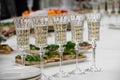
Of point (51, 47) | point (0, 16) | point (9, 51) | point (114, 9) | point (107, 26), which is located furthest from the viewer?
point (0, 16)

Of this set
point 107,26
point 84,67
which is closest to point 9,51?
point 84,67

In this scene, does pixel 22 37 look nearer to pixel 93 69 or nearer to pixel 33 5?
pixel 93 69

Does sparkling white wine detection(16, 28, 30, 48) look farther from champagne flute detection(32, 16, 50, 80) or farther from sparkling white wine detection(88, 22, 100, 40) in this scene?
sparkling white wine detection(88, 22, 100, 40)

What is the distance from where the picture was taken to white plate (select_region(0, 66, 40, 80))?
135cm

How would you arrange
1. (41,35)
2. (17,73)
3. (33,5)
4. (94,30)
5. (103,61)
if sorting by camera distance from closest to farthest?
(17,73) → (41,35) → (94,30) → (103,61) → (33,5)

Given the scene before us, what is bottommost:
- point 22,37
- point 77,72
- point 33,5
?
point 77,72

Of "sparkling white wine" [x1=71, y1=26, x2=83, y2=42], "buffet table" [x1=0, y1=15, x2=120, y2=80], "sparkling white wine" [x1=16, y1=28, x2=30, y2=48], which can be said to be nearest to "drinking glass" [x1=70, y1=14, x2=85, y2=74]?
"sparkling white wine" [x1=71, y1=26, x2=83, y2=42]

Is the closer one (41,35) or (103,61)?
(41,35)

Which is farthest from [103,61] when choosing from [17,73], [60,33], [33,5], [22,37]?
[33,5]

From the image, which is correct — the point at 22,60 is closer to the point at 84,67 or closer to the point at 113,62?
the point at 84,67

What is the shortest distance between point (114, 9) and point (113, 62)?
7.09 ft

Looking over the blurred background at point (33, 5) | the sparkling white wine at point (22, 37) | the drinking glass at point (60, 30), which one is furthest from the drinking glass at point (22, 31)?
the blurred background at point (33, 5)

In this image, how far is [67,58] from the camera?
1.78 metres

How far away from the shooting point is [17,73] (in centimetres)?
141
